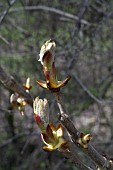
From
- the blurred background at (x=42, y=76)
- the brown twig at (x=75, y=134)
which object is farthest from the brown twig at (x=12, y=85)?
the blurred background at (x=42, y=76)

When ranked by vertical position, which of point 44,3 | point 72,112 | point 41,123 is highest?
point 44,3

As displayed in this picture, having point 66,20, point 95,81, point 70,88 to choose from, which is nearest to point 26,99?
point 66,20

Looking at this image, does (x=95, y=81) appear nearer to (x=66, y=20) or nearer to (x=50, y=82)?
(x=66, y=20)

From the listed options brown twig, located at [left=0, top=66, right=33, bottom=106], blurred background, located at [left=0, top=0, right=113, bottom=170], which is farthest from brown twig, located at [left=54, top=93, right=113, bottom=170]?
blurred background, located at [left=0, top=0, right=113, bottom=170]

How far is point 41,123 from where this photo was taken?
75 cm

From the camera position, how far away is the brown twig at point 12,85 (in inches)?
41.3

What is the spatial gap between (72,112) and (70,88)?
274mm

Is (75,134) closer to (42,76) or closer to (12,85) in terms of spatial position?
(12,85)

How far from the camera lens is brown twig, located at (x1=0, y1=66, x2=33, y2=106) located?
105cm

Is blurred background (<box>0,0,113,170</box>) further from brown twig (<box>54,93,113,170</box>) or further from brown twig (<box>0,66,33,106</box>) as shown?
brown twig (<box>54,93,113,170</box>)

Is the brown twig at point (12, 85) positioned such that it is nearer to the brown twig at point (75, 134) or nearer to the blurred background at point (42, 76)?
the brown twig at point (75, 134)

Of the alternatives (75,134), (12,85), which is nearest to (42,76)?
(12,85)

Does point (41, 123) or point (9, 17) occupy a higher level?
point (9, 17)

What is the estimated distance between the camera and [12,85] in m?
1.06
